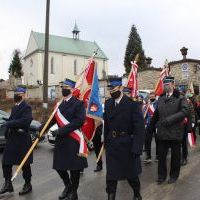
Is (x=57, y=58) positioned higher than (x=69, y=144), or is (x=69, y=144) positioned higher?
(x=57, y=58)

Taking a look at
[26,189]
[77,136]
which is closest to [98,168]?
[26,189]

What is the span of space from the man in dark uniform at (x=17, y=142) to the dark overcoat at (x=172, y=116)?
7.78 ft

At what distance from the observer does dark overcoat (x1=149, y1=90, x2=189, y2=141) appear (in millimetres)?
7859

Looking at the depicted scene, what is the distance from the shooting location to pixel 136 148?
6.20 m

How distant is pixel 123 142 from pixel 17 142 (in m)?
2.11

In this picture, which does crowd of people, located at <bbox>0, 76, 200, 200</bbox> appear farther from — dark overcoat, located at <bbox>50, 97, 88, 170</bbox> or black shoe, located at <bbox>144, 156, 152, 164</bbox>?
black shoe, located at <bbox>144, 156, 152, 164</bbox>

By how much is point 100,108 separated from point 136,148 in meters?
3.22

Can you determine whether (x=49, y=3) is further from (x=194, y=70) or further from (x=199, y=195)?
(x=199, y=195)

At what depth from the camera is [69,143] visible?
22.4 ft

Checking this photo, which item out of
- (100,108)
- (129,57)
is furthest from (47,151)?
(129,57)

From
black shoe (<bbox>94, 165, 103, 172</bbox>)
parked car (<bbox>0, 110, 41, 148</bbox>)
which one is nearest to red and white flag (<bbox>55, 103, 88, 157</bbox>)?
black shoe (<bbox>94, 165, 103, 172</bbox>)

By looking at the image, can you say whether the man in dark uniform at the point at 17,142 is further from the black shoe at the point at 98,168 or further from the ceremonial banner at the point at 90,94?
the black shoe at the point at 98,168

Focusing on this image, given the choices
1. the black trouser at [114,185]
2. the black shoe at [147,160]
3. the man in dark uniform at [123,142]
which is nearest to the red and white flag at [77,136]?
the man in dark uniform at [123,142]

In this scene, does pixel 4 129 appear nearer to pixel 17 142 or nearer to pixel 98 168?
pixel 98 168
